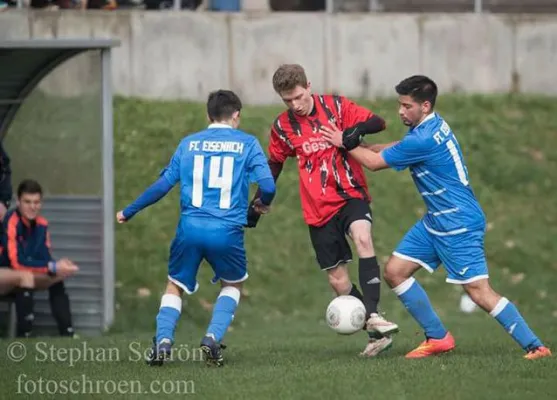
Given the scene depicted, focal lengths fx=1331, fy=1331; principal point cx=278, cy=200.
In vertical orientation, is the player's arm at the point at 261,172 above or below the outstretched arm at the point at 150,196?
above

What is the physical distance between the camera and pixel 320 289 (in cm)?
1585

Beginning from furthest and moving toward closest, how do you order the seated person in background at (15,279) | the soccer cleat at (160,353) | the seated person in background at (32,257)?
1. the seated person in background at (32,257)
2. the seated person in background at (15,279)
3. the soccer cleat at (160,353)

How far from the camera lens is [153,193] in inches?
381

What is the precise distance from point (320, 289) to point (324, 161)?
5.86m

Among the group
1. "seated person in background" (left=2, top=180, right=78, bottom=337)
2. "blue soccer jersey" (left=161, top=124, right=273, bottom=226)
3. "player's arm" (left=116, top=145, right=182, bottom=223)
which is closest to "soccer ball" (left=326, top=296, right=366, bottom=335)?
"blue soccer jersey" (left=161, top=124, right=273, bottom=226)

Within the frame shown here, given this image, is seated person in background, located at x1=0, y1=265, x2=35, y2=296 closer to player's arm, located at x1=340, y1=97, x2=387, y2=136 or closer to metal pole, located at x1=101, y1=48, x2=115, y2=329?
metal pole, located at x1=101, y1=48, x2=115, y2=329

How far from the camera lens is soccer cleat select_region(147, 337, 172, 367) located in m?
9.48

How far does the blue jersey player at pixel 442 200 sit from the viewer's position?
9617 millimetres

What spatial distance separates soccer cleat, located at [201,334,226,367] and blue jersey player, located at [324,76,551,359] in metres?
1.62

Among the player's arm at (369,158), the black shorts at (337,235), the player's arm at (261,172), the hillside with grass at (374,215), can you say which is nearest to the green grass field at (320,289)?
the hillside with grass at (374,215)

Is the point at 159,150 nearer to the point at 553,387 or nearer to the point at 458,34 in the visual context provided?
the point at 458,34

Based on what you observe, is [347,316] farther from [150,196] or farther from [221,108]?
[221,108]

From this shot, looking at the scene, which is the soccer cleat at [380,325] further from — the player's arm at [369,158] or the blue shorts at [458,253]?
the player's arm at [369,158]

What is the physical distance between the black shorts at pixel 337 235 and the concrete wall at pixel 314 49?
8957mm
